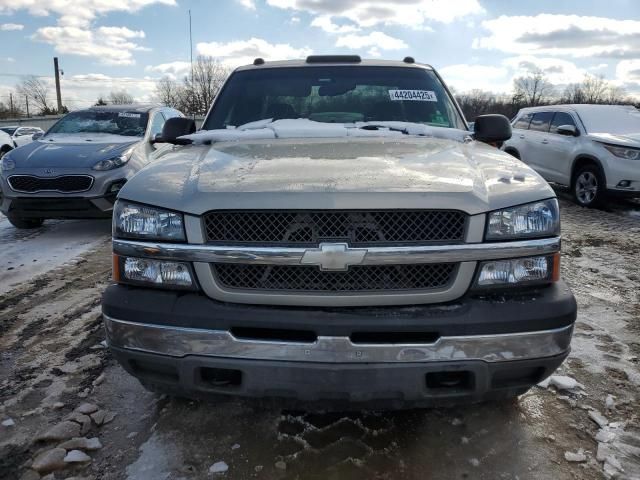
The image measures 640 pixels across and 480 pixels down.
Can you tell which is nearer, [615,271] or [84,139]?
[615,271]

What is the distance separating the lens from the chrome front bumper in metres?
2.10

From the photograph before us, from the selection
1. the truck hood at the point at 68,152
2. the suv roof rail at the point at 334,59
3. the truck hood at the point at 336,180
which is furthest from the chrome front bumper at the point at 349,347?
the truck hood at the point at 68,152

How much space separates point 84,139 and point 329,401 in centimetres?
681

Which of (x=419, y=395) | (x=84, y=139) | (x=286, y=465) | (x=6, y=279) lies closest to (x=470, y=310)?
(x=419, y=395)

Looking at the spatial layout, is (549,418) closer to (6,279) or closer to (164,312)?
(164,312)

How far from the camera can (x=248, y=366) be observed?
2135 millimetres

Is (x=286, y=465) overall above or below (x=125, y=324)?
below

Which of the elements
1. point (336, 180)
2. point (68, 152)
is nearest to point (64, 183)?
point (68, 152)

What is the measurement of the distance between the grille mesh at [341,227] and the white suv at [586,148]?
7.81 m

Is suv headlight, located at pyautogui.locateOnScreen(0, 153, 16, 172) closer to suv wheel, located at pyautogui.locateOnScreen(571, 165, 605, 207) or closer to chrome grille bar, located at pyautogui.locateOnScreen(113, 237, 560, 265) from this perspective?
chrome grille bar, located at pyautogui.locateOnScreen(113, 237, 560, 265)

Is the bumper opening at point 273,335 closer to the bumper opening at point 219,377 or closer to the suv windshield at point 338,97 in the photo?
the bumper opening at point 219,377

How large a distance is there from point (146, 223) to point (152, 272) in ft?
0.72

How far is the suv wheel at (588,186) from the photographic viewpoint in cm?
891

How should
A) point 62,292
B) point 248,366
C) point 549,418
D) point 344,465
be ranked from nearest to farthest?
point 248,366, point 344,465, point 549,418, point 62,292
